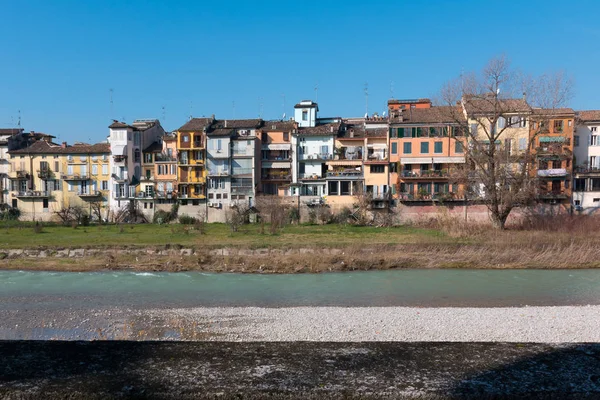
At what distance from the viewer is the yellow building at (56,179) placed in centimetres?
6694

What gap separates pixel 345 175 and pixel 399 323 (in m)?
43.3

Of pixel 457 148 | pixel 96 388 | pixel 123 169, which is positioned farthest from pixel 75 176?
pixel 96 388

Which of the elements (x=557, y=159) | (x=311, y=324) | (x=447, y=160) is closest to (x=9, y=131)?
(x=447, y=160)

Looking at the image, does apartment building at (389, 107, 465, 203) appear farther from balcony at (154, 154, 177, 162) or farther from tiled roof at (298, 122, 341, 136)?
balcony at (154, 154, 177, 162)

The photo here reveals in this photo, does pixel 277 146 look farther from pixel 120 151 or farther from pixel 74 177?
pixel 74 177

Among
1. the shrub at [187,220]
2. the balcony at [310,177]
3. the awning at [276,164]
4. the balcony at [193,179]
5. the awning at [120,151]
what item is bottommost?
the shrub at [187,220]

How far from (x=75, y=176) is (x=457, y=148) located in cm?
5021

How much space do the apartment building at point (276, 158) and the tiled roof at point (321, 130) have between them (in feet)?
4.41

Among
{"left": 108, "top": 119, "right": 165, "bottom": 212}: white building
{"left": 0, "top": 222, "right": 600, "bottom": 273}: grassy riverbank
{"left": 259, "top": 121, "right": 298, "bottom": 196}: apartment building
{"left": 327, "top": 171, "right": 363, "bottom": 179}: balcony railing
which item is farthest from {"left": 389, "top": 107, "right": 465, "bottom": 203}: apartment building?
{"left": 108, "top": 119, "right": 165, "bottom": 212}: white building

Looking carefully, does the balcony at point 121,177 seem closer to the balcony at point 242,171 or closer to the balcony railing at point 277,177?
the balcony at point 242,171

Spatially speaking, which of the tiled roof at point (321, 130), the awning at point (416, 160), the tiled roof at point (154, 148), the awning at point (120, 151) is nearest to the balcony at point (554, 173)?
the awning at point (416, 160)

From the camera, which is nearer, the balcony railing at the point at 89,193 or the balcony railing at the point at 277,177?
the balcony railing at the point at 277,177

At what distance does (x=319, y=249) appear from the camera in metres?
34.2

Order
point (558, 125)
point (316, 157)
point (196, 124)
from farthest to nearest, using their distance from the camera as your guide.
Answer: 1. point (196, 124)
2. point (316, 157)
3. point (558, 125)
